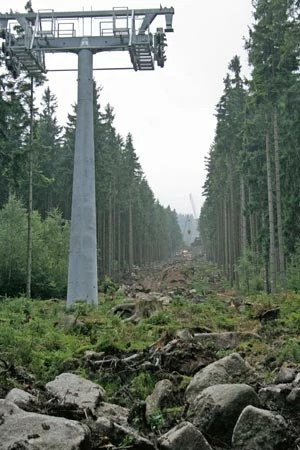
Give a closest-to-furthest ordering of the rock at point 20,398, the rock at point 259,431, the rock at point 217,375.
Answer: the rock at point 259,431 < the rock at point 20,398 < the rock at point 217,375

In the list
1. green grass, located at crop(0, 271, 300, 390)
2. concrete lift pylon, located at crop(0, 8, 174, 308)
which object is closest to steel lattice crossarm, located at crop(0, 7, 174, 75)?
concrete lift pylon, located at crop(0, 8, 174, 308)

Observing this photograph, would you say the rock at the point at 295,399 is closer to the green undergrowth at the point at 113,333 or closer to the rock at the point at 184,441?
the rock at the point at 184,441

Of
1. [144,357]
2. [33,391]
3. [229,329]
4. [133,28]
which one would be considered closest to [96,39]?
[133,28]

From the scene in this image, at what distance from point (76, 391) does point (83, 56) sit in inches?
585

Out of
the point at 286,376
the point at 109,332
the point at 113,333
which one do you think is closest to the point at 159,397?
the point at 286,376

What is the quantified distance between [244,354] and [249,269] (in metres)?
23.2

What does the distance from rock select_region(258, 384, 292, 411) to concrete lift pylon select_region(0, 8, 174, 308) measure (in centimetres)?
1150

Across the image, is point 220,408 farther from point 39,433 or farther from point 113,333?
point 113,333

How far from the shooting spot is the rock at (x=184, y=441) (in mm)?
5227

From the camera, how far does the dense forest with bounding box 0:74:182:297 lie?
23188mm

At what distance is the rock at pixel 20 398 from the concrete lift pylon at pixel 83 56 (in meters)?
11.1

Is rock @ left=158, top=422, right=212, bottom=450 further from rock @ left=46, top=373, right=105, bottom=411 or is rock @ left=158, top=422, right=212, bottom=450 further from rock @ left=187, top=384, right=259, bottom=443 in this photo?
rock @ left=46, top=373, right=105, bottom=411

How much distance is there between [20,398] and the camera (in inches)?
237

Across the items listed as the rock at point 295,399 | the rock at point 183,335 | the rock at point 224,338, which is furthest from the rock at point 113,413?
the rock at point 224,338
